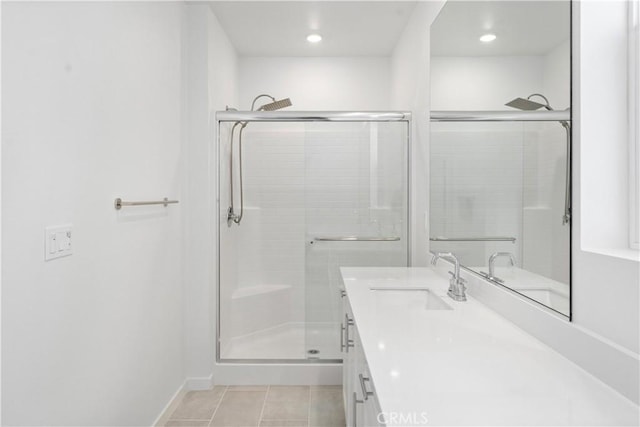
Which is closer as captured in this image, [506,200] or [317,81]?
[506,200]

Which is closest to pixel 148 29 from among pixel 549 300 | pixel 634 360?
pixel 549 300

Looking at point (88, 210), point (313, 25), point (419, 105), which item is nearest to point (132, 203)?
point (88, 210)

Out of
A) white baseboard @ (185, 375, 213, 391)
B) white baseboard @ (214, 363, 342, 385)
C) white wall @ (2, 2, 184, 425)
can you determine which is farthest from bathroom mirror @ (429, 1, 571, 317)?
white baseboard @ (185, 375, 213, 391)

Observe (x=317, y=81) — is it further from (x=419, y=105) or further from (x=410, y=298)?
(x=410, y=298)

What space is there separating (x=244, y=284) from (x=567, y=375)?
2382 millimetres

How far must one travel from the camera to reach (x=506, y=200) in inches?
58.9

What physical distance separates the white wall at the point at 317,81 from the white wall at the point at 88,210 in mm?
1341

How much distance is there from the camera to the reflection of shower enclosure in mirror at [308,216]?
108 inches

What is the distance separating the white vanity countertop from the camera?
0.75 metres

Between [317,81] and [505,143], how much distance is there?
8.24ft

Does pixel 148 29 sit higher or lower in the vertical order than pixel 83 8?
higher

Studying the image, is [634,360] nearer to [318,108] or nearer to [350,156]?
[350,156]

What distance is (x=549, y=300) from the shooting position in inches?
45.9

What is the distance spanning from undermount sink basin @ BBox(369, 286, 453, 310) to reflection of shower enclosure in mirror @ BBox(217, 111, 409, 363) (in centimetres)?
96
